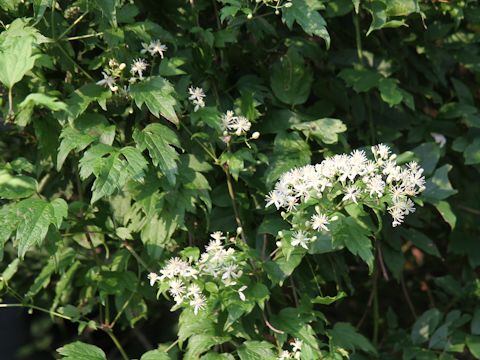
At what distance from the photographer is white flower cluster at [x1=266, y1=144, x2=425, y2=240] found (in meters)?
1.66

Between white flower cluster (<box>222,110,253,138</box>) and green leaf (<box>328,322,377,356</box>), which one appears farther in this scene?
green leaf (<box>328,322,377,356</box>)

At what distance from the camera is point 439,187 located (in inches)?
85.4

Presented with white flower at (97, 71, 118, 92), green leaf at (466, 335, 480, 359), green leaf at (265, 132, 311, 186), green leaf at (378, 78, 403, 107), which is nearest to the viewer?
white flower at (97, 71, 118, 92)

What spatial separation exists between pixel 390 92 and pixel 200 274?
84 cm

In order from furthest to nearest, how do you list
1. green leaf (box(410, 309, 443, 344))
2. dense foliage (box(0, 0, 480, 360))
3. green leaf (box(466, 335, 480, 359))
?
green leaf (box(410, 309, 443, 344)), green leaf (box(466, 335, 480, 359)), dense foliage (box(0, 0, 480, 360))

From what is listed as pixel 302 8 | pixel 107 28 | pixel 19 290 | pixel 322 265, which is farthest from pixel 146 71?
pixel 19 290

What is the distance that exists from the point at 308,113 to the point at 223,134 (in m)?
0.45

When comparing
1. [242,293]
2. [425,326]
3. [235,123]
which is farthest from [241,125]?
[425,326]

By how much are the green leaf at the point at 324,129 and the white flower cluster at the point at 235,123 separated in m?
0.22

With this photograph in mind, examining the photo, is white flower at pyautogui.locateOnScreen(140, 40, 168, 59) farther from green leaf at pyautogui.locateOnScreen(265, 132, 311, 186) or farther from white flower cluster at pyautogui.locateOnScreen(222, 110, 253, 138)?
green leaf at pyautogui.locateOnScreen(265, 132, 311, 186)

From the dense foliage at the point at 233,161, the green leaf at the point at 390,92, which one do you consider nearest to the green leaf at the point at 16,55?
the dense foliage at the point at 233,161

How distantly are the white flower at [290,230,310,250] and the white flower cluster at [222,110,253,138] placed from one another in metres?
0.32

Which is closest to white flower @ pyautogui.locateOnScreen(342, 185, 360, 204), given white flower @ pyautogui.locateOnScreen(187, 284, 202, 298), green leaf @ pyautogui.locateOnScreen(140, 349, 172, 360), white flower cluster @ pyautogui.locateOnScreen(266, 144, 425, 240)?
white flower cluster @ pyautogui.locateOnScreen(266, 144, 425, 240)

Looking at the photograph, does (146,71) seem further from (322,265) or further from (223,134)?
(322,265)
